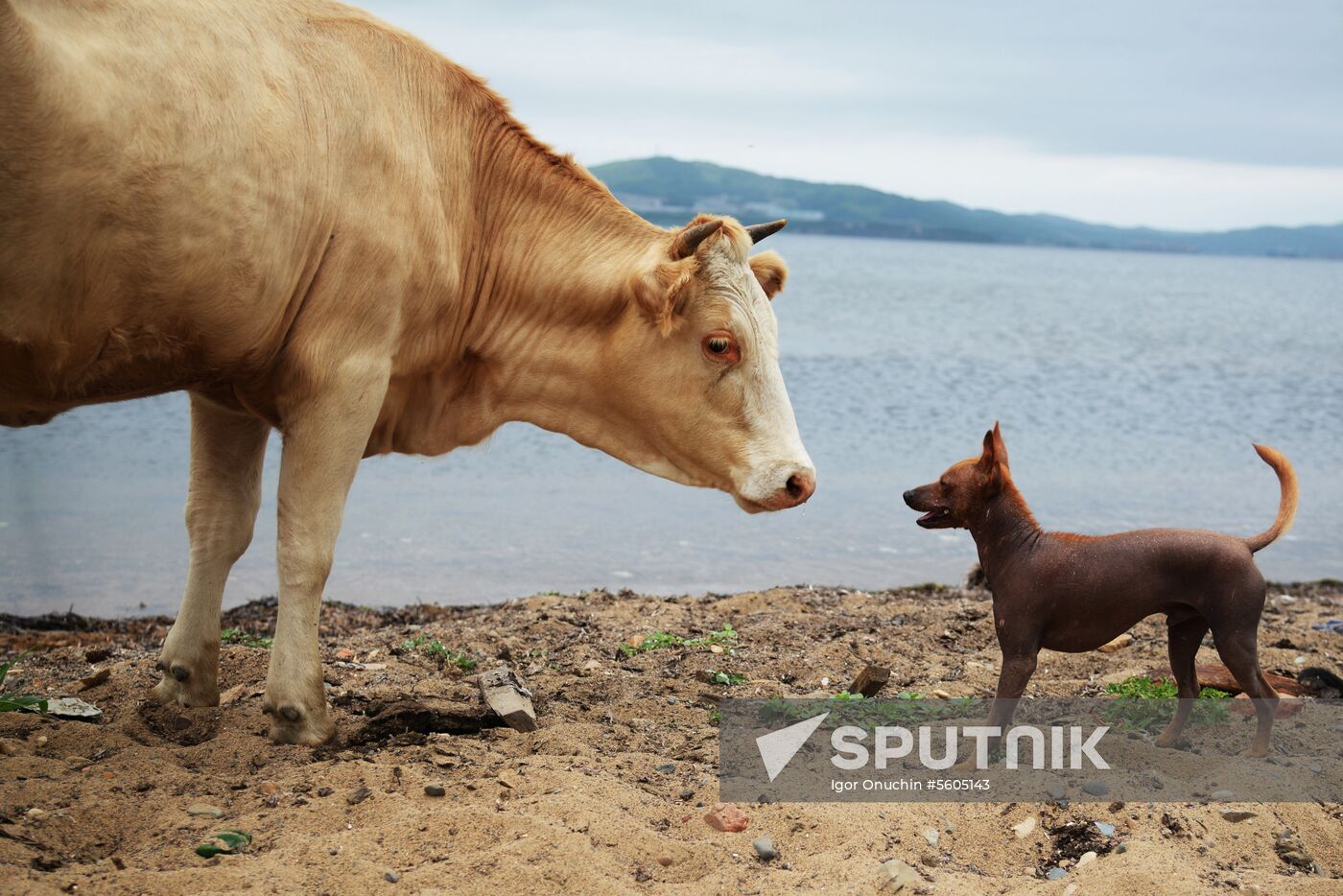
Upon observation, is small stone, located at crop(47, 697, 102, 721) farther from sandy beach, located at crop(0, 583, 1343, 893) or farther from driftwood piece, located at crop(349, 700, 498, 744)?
driftwood piece, located at crop(349, 700, 498, 744)

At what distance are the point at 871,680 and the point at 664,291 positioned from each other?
1.97m

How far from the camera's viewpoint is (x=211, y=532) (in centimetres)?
577

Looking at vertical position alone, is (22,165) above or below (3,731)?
above

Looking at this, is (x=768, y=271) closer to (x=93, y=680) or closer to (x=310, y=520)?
(x=310, y=520)

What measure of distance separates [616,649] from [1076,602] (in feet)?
8.51

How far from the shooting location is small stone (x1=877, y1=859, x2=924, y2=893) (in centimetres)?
414

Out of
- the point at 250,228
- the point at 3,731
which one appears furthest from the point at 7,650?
the point at 250,228

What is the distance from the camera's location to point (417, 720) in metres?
5.48

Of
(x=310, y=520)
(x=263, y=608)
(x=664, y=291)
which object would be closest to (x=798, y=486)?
(x=664, y=291)

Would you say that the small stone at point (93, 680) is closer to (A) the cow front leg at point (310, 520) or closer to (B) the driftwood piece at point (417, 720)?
(A) the cow front leg at point (310, 520)

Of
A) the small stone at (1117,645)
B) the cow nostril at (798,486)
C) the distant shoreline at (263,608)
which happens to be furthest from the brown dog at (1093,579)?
the distant shoreline at (263,608)

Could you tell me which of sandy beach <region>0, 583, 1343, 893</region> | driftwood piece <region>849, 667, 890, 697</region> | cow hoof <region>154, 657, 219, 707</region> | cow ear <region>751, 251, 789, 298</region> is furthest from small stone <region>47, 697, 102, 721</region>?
cow ear <region>751, 251, 789, 298</region>

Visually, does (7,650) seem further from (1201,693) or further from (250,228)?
(1201,693)

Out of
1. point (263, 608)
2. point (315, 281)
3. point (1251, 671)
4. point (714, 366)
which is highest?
point (315, 281)
